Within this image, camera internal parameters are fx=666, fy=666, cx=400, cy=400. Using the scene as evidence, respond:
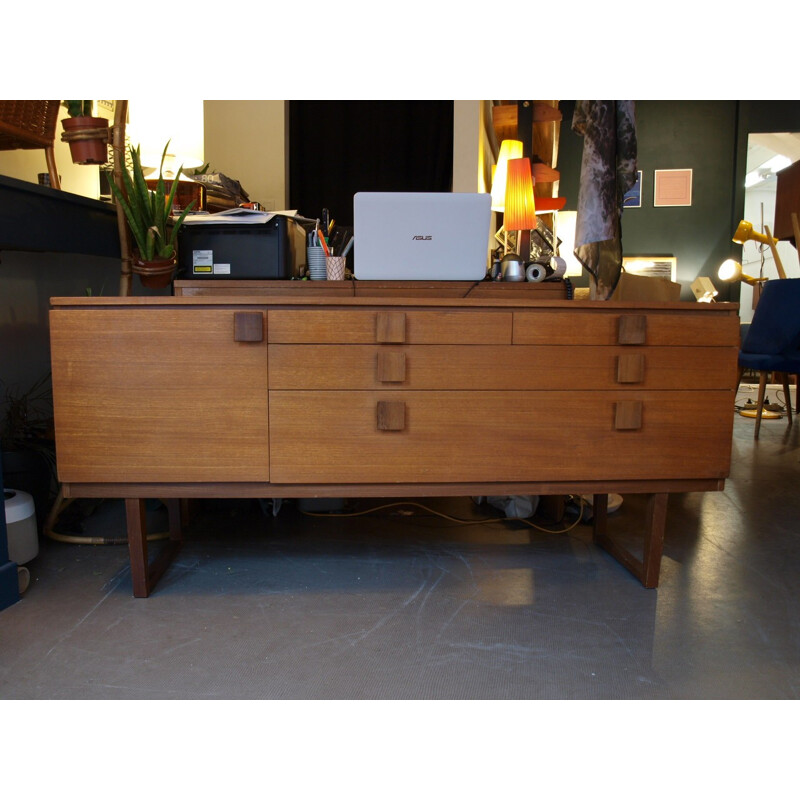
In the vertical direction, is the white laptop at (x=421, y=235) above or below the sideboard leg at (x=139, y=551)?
above

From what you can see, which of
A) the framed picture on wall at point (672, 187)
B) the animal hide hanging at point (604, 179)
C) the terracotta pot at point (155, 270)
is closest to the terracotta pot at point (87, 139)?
the terracotta pot at point (155, 270)

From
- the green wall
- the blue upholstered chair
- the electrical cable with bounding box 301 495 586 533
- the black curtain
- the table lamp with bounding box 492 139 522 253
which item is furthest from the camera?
the green wall

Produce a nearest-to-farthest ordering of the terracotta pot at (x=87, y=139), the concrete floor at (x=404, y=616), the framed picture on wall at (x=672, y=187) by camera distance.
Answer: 1. the concrete floor at (x=404, y=616)
2. the terracotta pot at (x=87, y=139)
3. the framed picture on wall at (x=672, y=187)

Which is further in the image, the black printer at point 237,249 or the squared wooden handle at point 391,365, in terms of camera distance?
the black printer at point 237,249

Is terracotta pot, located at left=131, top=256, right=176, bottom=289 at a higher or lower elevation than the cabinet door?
higher

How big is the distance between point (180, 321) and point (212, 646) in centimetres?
79

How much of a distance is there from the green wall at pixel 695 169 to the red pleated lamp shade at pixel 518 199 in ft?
12.9

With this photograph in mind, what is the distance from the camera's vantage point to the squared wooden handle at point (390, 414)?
1715mm

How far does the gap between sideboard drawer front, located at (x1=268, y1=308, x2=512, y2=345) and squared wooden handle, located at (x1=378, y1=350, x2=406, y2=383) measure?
31 mm

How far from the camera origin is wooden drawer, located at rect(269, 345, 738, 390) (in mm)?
1707

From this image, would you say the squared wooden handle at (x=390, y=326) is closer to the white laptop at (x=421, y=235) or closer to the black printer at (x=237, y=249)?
the white laptop at (x=421, y=235)

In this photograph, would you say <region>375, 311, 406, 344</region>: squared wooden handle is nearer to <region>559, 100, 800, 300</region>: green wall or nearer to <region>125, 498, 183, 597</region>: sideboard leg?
<region>125, 498, 183, 597</region>: sideboard leg

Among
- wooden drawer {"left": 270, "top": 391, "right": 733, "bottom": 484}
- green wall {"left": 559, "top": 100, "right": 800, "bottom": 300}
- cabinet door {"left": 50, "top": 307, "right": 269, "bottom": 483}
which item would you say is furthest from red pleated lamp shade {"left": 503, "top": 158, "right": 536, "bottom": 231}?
green wall {"left": 559, "top": 100, "right": 800, "bottom": 300}

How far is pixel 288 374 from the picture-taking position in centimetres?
171
